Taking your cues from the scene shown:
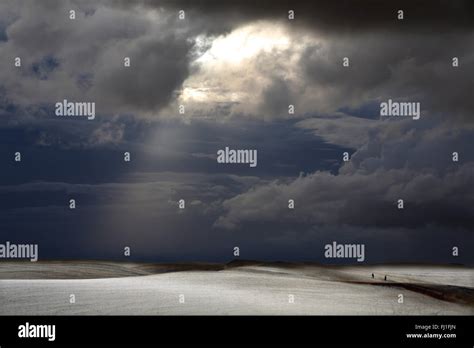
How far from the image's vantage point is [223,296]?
23797 millimetres

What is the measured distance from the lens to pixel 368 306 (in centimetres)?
2266

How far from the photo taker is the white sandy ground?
21.6 metres

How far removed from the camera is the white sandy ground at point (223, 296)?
21.6m

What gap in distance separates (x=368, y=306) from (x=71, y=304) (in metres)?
10.6

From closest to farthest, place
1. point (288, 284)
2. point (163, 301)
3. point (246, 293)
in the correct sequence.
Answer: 1. point (163, 301)
2. point (246, 293)
3. point (288, 284)
